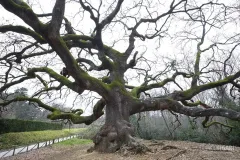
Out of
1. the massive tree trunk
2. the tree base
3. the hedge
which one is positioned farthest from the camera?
the hedge

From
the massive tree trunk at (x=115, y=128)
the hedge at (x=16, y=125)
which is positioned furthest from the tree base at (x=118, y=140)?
the hedge at (x=16, y=125)

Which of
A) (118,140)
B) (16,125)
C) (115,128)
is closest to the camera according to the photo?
(118,140)

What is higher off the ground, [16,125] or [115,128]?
[16,125]

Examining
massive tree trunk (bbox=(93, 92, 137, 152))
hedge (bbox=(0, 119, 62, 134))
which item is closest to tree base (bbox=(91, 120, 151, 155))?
massive tree trunk (bbox=(93, 92, 137, 152))

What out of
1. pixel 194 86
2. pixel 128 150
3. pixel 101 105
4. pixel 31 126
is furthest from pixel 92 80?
pixel 31 126

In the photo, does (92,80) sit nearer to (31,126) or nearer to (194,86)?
(194,86)

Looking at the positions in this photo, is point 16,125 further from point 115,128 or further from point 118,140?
point 118,140

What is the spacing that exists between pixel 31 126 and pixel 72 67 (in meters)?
21.3

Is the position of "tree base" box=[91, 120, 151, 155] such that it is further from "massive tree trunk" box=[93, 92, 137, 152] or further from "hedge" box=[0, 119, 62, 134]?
"hedge" box=[0, 119, 62, 134]

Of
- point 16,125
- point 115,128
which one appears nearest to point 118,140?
point 115,128

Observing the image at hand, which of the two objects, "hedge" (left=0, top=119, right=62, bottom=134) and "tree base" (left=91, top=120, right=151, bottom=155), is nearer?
"tree base" (left=91, top=120, right=151, bottom=155)

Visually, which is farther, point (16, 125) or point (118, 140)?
point (16, 125)

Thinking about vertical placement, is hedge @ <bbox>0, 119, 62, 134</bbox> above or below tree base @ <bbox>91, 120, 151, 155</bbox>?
above

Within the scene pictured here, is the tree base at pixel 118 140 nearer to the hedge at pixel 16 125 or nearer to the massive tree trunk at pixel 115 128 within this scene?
the massive tree trunk at pixel 115 128
